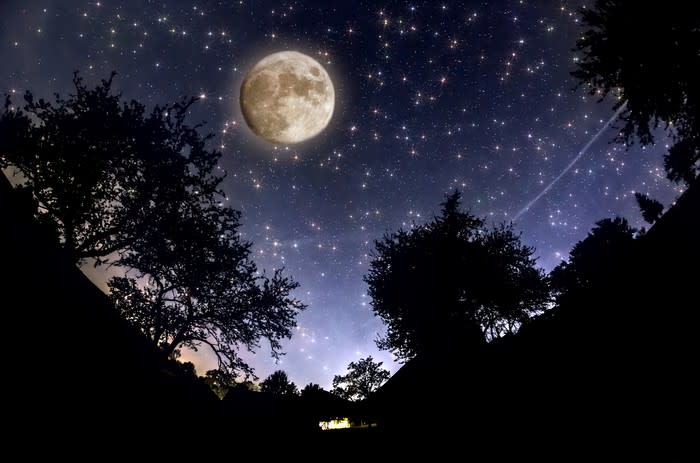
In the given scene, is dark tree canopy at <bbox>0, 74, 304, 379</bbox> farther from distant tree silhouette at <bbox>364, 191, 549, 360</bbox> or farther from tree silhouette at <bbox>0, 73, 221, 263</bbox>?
distant tree silhouette at <bbox>364, 191, 549, 360</bbox>

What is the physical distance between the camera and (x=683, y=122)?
14.6 metres

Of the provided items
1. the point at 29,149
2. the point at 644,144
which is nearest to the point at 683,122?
the point at 644,144

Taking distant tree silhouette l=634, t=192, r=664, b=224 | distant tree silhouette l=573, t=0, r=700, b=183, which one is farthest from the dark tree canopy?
distant tree silhouette l=634, t=192, r=664, b=224

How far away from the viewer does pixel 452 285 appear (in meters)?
26.2

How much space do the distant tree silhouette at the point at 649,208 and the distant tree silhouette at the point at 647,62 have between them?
47.4 feet

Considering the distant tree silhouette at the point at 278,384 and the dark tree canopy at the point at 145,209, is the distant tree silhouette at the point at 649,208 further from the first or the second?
the distant tree silhouette at the point at 278,384

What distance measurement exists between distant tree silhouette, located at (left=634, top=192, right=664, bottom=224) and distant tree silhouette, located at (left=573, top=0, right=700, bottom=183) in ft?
47.4

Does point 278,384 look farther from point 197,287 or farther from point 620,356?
point 620,356

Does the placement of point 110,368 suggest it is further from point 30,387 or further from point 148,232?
point 148,232

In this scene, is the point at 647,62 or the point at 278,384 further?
the point at 278,384

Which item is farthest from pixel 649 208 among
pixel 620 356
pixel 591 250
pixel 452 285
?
pixel 620 356

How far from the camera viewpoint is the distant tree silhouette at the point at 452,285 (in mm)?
26141

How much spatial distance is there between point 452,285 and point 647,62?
1802cm

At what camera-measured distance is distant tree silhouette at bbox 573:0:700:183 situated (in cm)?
1144
